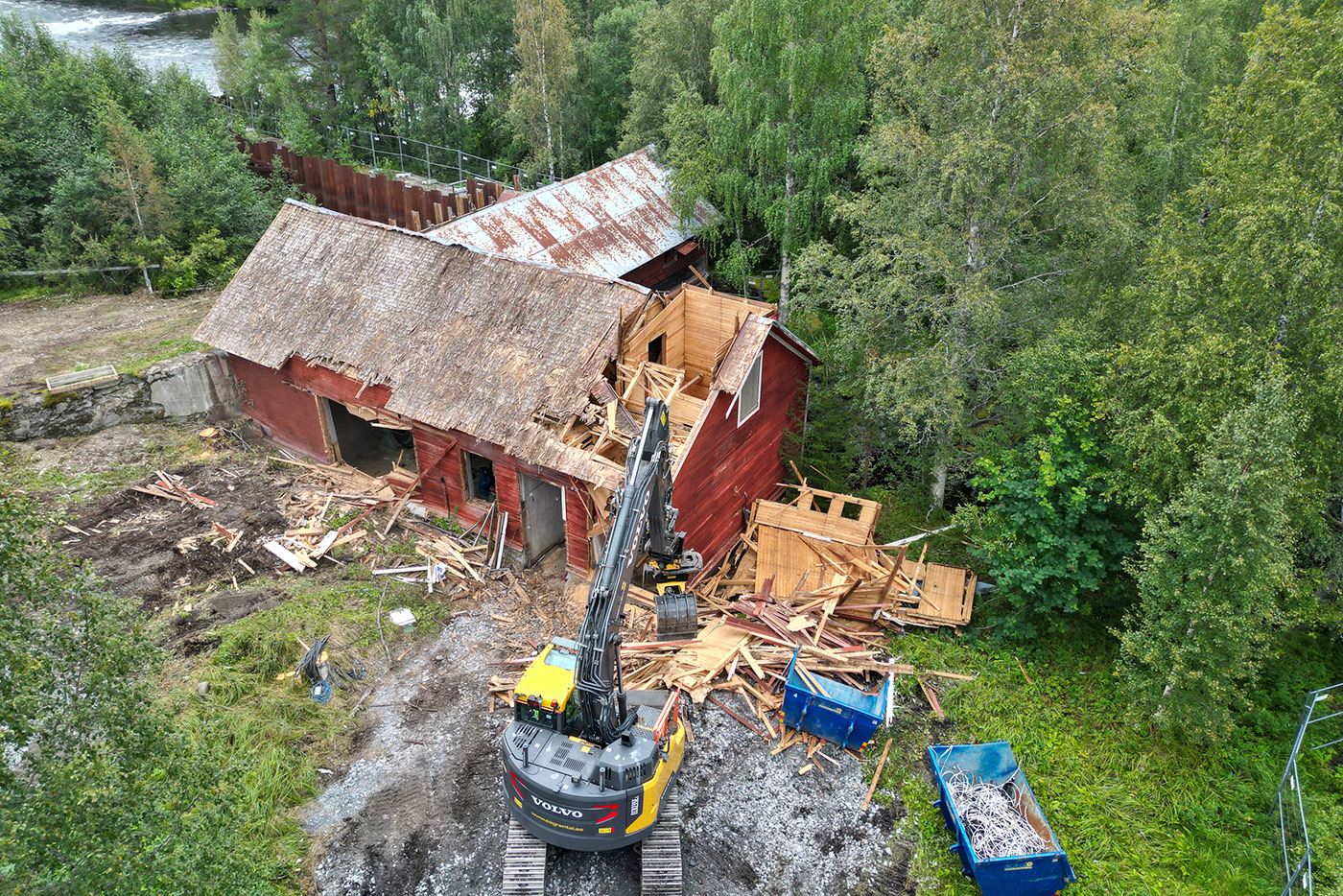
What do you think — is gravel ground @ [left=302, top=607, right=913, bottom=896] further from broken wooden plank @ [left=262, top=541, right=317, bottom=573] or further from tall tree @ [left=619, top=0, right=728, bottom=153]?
tall tree @ [left=619, top=0, right=728, bottom=153]

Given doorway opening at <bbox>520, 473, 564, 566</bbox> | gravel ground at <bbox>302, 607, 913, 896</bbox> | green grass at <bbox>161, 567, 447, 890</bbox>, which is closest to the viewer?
gravel ground at <bbox>302, 607, 913, 896</bbox>

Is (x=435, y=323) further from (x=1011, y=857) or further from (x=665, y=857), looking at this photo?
(x=1011, y=857)

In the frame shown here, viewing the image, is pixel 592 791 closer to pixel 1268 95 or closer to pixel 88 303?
pixel 1268 95

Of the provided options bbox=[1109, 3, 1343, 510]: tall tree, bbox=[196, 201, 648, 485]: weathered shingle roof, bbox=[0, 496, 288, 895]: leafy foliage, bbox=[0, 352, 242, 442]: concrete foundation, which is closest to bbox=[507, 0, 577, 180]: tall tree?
bbox=[196, 201, 648, 485]: weathered shingle roof

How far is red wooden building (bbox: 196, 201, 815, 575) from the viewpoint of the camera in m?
17.2

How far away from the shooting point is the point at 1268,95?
1331 centimetres

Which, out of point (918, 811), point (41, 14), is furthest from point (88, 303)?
point (41, 14)

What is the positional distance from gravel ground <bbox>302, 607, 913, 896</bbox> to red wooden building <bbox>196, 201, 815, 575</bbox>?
476cm

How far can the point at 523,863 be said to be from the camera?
11672 mm

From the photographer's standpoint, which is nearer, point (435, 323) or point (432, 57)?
point (435, 323)

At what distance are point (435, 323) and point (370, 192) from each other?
670 inches

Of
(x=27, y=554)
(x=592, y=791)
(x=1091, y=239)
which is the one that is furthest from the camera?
(x=1091, y=239)

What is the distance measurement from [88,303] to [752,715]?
83.2 feet

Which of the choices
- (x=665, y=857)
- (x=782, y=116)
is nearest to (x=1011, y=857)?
(x=665, y=857)
